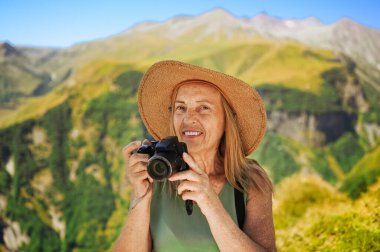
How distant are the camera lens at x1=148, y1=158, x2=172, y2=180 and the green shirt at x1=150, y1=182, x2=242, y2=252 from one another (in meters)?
0.44

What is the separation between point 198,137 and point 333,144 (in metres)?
97.3

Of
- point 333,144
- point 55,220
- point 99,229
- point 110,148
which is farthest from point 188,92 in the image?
point 333,144

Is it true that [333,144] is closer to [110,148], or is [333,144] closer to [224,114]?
[110,148]

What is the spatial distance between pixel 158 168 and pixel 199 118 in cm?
59

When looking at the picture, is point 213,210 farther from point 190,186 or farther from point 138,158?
point 138,158

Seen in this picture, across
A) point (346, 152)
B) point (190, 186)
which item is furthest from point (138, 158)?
point (346, 152)

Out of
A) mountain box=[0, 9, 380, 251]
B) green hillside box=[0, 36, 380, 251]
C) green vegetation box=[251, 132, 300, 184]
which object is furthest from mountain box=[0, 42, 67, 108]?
green vegetation box=[251, 132, 300, 184]

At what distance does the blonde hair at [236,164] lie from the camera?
2.55 metres

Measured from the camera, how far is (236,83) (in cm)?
272

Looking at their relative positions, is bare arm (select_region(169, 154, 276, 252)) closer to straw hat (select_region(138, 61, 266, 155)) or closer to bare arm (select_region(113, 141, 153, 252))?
bare arm (select_region(113, 141, 153, 252))

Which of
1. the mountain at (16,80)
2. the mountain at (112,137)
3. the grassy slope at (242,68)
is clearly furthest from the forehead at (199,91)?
the mountain at (16,80)

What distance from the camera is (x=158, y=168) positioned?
2.18m

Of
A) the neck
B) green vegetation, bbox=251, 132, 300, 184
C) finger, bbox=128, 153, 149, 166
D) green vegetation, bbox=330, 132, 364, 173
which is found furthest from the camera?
green vegetation, bbox=330, 132, 364, 173

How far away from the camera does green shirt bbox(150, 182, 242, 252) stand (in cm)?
242
